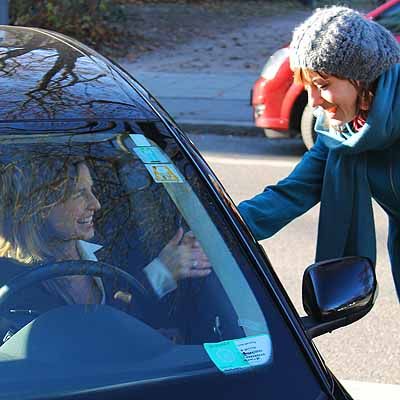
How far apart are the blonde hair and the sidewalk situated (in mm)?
8192

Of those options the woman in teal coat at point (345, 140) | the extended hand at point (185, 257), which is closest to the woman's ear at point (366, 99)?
the woman in teal coat at point (345, 140)

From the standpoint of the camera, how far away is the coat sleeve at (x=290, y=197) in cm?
339

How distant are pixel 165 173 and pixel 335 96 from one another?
0.77 metres

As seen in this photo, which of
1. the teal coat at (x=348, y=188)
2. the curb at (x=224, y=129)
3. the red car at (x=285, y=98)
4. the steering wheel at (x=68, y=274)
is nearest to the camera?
the steering wheel at (x=68, y=274)

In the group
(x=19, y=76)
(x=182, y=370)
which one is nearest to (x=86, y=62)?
(x=19, y=76)

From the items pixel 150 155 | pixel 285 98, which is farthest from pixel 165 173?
pixel 285 98

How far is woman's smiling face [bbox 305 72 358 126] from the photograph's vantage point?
3029 millimetres

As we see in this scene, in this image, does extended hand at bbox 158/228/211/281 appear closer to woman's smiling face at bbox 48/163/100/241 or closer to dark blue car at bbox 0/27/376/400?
dark blue car at bbox 0/27/376/400

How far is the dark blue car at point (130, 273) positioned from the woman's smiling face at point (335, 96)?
0.61 metres

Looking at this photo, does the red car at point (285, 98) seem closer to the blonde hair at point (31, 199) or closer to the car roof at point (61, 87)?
the car roof at point (61, 87)

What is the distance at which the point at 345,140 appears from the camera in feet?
10.4

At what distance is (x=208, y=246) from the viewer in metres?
2.45

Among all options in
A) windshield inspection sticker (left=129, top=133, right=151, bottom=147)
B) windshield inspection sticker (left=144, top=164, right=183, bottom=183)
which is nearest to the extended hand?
windshield inspection sticker (left=144, top=164, right=183, bottom=183)

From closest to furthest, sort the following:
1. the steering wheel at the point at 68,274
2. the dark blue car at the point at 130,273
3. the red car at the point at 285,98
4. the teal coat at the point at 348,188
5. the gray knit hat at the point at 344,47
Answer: the dark blue car at the point at 130,273
the steering wheel at the point at 68,274
the gray knit hat at the point at 344,47
the teal coat at the point at 348,188
the red car at the point at 285,98
